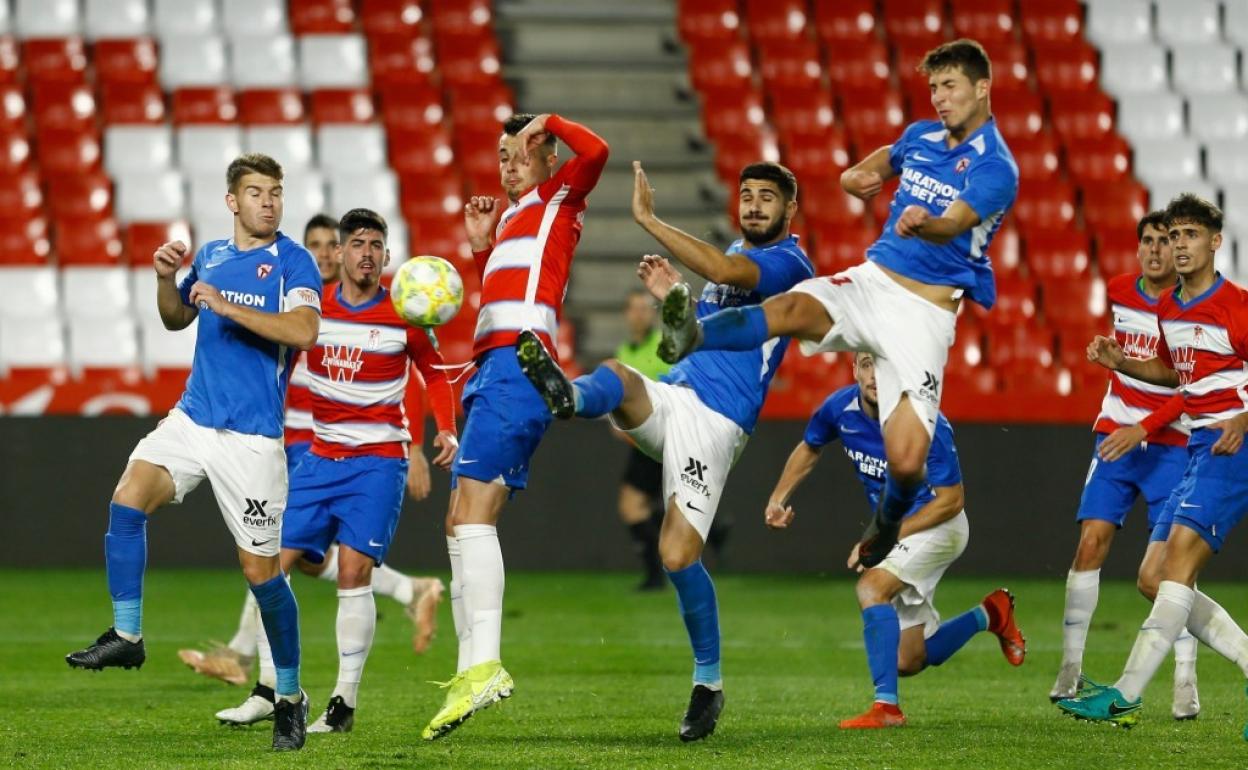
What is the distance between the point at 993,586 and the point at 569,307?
472 cm

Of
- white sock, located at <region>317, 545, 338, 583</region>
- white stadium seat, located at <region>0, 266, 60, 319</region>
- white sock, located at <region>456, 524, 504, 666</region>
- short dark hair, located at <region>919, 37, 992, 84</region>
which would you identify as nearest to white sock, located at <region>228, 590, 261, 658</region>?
white sock, located at <region>317, 545, 338, 583</region>

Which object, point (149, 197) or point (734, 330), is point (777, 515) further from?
point (149, 197)

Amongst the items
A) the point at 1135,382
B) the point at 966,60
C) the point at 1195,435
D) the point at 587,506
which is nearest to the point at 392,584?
the point at 1135,382

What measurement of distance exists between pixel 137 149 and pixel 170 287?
1030 centimetres

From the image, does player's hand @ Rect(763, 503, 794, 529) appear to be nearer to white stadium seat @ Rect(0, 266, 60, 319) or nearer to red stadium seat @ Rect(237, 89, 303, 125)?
white stadium seat @ Rect(0, 266, 60, 319)

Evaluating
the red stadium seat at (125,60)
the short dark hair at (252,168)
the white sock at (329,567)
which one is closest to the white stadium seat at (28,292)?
the red stadium seat at (125,60)

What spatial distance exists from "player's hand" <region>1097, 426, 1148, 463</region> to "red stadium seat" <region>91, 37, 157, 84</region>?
1163 cm

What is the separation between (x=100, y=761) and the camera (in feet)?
19.0

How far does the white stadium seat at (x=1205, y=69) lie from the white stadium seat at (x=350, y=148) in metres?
8.20

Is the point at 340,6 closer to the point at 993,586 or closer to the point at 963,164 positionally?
the point at 993,586

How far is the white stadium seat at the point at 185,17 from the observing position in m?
17.2

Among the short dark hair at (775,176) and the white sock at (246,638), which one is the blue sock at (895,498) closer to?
the short dark hair at (775,176)

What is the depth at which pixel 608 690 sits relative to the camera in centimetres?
828

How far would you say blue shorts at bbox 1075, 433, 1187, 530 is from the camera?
7.96m
